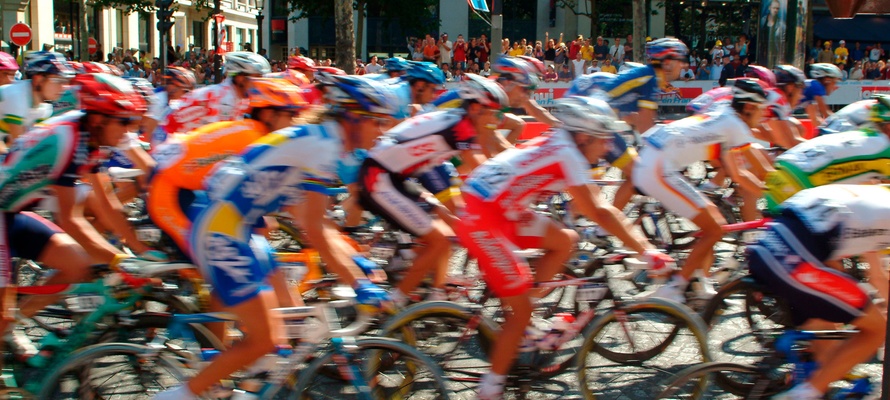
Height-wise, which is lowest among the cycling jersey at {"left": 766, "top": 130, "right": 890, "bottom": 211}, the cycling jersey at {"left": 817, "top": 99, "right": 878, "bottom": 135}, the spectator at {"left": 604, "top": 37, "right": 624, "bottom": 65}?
the cycling jersey at {"left": 766, "top": 130, "right": 890, "bottom": 211}

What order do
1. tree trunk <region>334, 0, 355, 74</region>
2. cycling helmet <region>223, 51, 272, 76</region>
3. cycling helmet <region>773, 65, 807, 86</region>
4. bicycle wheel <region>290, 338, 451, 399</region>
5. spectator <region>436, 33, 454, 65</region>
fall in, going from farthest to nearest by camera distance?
spectator <region>436, 33, 454, 65</region>, tree trunk <region>334, 0, 355, 74</region>, cycling helmet <region>773, 65, 807, 86</region>, cycling helmet <region>223, 51, 272, 76</region>, bicycle wheel <region>290, 338, 451, 399</region>

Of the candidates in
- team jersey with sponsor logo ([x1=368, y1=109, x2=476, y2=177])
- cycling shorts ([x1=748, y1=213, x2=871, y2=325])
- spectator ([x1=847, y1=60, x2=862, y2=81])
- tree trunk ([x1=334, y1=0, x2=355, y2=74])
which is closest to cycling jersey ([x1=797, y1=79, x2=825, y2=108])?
team jersey with sponsor logo ([x1=368, y1=109, x2=476, y2=177])

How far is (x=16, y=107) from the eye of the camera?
8.94m

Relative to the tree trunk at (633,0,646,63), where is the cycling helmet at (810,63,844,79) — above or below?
below

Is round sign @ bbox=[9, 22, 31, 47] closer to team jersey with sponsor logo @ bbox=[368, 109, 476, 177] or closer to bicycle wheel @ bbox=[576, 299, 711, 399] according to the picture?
team jersey with sponsor logo @ bbox=[368, 109, 476, 177]

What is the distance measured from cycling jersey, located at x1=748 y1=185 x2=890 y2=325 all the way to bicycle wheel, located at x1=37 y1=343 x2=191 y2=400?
2821 millimetres

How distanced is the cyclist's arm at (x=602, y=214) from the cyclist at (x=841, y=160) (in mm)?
1205

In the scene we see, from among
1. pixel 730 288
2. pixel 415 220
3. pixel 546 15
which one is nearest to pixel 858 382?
pixel 730 288

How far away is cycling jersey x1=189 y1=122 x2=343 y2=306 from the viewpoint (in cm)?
420

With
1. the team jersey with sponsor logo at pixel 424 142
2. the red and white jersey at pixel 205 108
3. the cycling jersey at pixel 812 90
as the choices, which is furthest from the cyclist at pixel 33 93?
the cycling jersey at pixel 812 90

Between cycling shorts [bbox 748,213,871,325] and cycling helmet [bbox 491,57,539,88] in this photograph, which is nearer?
cycling shorts [bbox 748,213,871,325]

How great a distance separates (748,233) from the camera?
761cm

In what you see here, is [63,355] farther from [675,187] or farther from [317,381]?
[675,187]

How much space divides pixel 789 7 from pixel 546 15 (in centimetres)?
2440
